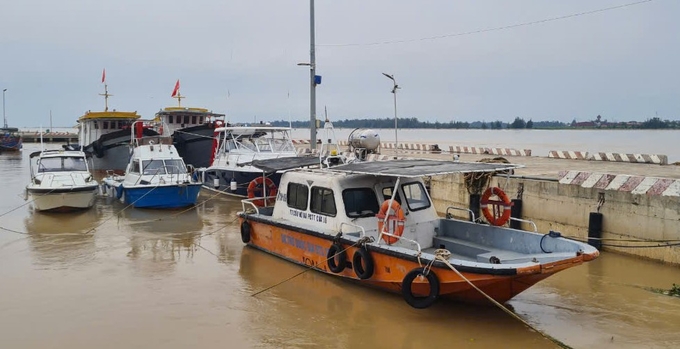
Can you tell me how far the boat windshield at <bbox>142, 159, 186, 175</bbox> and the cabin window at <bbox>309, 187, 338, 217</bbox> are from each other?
9872mm

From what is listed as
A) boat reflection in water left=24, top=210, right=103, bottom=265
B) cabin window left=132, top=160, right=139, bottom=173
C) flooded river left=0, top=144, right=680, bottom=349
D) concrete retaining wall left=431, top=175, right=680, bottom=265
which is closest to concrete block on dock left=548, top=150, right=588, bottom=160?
concrete retaining wall left=431, top=175, right=680, bottom=265

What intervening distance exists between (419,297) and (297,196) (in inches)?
149

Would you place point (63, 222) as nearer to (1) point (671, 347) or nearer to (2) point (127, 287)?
(2) point (127, 287)

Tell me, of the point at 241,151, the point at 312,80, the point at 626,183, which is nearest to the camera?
the point at 626,183

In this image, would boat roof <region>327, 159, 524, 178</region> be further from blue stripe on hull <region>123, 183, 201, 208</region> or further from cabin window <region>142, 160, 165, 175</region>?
cabin window <region>142, 160, 165, 175</region>

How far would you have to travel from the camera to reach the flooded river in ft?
24.3

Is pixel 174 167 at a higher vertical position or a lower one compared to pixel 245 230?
higher

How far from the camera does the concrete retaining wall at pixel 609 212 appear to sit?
10.8 meters

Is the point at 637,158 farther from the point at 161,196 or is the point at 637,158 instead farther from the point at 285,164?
the point at 161,196

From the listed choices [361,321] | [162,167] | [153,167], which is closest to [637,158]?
[162,167]

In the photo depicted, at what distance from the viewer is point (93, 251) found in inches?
493

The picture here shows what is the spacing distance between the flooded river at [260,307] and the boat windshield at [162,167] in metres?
5.82

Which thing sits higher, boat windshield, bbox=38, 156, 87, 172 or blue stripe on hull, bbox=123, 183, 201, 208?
boat windshield, bbox=38, 156, 87, 172

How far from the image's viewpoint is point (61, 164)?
714 inches
